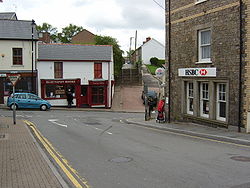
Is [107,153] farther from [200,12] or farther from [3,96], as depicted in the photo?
[3,96]

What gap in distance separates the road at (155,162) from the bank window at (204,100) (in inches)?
148

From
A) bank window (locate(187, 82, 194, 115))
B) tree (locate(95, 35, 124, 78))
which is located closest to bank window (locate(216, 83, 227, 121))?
bank window (locate(187, 82, 194, 115))

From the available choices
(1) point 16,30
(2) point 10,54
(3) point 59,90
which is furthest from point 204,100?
(1) point 16,30

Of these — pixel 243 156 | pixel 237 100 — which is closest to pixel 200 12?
pixel 237 100

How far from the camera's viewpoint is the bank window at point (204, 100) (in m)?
17.2

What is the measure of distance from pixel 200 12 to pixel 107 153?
1001 centimetres

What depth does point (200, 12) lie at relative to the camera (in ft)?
56.2

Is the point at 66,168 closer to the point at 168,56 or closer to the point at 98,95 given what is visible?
the point at 168,56

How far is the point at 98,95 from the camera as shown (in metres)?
36.5

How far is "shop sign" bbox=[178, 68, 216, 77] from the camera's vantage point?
1620cm

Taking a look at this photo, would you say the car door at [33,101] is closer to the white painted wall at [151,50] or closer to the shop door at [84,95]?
the shop door at [84,95]

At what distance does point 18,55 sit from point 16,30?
2.67m

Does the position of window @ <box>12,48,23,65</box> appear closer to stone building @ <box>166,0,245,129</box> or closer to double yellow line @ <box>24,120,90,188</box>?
stone building @ <box>166,0,245,129</box>

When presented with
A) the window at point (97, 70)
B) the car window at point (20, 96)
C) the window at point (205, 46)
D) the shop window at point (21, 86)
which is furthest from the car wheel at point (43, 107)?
the window at point (205, 46)
